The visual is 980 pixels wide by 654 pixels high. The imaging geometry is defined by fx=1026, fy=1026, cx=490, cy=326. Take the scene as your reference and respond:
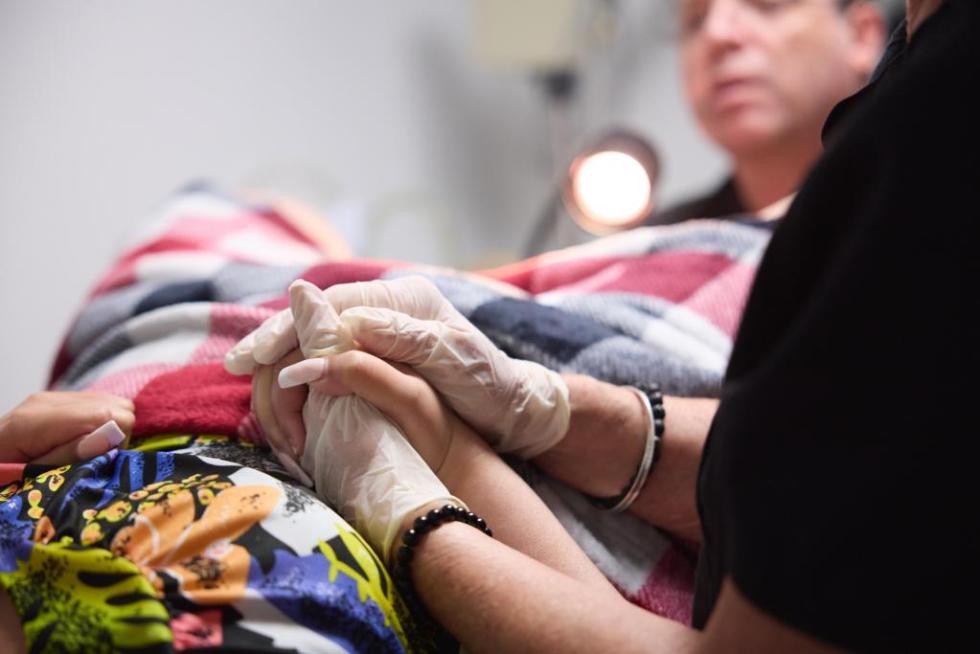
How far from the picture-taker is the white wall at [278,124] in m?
1.74

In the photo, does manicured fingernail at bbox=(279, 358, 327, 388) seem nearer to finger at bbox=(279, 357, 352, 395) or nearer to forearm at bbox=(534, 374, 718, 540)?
finger at bbox=(279, 357, 352, 395)

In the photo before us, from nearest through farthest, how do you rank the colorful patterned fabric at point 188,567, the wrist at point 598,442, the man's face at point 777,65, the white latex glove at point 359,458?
the colorful patterned fabric at point 188,567
the white latex glove at point 359,458
the wrist at point 598,442
the man's face at point 777,65

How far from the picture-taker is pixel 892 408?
1.81ft

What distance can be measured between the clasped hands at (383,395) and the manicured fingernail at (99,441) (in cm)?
11

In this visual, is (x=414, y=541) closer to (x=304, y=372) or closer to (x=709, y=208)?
(x=304, y=372)

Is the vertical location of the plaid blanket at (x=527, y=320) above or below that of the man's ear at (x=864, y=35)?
below

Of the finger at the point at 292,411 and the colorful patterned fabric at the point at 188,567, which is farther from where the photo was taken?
the finger at the point at 292,411

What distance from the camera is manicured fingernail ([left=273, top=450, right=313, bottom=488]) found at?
819 mm

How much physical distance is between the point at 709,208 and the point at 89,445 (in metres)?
1.35

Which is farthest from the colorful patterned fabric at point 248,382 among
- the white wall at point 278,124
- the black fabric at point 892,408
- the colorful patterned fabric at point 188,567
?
the white wall at point 278,124

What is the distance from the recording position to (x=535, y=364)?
924mm

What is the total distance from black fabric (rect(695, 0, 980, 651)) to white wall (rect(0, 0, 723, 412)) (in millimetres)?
1339

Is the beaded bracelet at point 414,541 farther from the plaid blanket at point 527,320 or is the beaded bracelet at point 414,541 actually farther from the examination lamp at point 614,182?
the examination lamp at point 614,182

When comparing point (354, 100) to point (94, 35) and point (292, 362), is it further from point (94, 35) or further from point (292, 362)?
point (292, 362)
